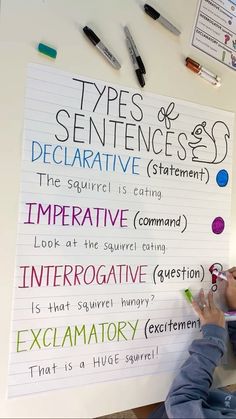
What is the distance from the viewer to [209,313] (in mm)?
729

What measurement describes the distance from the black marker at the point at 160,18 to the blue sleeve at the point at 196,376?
584mm

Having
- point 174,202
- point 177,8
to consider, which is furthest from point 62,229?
point 177,8

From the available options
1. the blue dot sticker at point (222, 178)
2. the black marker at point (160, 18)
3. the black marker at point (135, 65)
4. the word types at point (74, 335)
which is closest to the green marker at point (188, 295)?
the word types at point (74, 335)

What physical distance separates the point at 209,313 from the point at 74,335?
0.28 metres

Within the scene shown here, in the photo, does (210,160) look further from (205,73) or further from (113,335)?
(113,335)

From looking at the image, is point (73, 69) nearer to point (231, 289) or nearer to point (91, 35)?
point (91, 35)

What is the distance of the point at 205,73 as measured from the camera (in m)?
0.77

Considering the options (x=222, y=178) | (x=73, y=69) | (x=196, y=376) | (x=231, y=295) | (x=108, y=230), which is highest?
(x=73, y=69)

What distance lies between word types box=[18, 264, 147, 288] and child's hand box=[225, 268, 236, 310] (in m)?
0.20

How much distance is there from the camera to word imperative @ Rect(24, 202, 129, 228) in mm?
589

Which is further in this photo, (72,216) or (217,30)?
(217,30)

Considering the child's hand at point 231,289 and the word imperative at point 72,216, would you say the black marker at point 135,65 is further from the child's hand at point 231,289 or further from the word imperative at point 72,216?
the child's hand at point 231,289

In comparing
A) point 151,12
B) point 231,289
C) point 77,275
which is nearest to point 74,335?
point 77,275

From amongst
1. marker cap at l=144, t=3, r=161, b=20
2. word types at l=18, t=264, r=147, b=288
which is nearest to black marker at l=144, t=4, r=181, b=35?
marker cap at l=144, t=3, r=161, b=20
